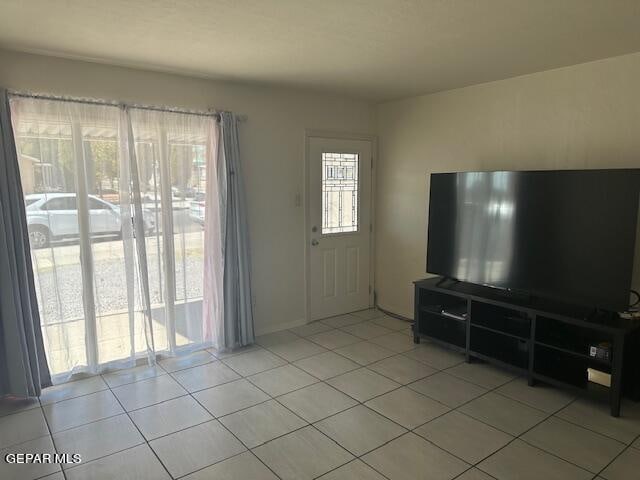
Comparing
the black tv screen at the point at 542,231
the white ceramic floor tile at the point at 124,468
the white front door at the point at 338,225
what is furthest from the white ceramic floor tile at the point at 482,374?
the white ceramic floor tile at the point at 124,468

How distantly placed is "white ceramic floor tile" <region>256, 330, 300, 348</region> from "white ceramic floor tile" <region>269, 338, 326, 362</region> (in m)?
0.06

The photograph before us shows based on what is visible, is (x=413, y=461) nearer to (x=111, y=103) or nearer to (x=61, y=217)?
(x=61, y=217)

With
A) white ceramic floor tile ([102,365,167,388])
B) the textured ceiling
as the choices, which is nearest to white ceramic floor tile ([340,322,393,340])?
white ceramic floor tile ([102,365,167,388])

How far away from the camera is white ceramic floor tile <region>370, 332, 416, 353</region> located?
4.00 metres

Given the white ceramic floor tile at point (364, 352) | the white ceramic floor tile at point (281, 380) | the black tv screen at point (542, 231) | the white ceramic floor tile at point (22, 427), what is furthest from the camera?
the white ceramic floor tile at point (364, 352)

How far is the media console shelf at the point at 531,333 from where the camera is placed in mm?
2824

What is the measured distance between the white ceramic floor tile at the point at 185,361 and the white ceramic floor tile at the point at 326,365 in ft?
2.67

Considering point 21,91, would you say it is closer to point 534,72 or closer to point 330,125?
point 330,125

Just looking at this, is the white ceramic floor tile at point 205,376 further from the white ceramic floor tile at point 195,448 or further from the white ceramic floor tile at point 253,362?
the white ceramic floor tile at point 195,448

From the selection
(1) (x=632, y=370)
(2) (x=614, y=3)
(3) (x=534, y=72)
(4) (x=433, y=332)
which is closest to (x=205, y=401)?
(4) (x=433, y=332)

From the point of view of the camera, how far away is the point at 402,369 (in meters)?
3.56

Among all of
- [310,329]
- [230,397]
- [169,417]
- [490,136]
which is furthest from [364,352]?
[490,136]

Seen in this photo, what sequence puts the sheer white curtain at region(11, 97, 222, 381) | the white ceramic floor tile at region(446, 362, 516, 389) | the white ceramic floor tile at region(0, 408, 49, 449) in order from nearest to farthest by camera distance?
the white ceramic floor tile at region(0, 408, 49, 449)
the sheer white curtain at region(11, 97, 222, 381)
the white ceramic floor tile at region(446, 362, 516, 389)

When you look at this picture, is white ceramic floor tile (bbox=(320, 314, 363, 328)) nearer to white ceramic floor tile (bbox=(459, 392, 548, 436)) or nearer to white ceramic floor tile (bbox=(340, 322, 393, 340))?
white ceramic floor tile (bbox=(340, 322, 393, 340))
